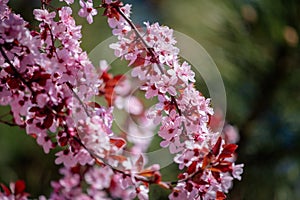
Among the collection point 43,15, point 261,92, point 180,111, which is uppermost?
point 43,15

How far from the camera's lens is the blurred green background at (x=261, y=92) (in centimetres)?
140

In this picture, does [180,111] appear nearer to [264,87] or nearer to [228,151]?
[228,151]

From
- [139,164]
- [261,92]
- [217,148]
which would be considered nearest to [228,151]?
[217,148]

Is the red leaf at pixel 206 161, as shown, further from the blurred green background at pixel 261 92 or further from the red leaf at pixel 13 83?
the blurred green background at pixel 261 92

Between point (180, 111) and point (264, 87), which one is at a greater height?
point (180, 111)

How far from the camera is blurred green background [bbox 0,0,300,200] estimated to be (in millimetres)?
1402

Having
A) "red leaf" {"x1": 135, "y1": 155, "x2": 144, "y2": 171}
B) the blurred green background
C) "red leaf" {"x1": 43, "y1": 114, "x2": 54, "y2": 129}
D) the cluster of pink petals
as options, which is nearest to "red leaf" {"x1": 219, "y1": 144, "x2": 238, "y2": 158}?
the cluster of pink petals

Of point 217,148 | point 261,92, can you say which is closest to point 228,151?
point 217,148

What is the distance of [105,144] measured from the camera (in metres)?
0.63

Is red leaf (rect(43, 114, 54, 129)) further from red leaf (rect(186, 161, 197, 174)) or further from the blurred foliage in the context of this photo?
the blurred foliage

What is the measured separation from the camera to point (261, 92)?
4.72 feet

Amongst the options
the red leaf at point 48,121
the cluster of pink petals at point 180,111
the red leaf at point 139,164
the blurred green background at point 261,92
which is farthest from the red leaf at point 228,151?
the blurred green background at point 261,92

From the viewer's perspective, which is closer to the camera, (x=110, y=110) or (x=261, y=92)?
(x=110, y=110)

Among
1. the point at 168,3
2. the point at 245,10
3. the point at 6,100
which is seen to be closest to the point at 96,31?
the point at 245,10
